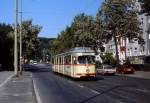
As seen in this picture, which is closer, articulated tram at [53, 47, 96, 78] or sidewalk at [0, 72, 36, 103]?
sidewalk at [0, 72, 36, 103]

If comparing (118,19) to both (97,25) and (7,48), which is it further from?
(7,48)

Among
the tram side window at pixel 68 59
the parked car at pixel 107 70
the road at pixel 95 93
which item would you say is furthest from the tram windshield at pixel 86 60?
the parked car at pixel 107 70

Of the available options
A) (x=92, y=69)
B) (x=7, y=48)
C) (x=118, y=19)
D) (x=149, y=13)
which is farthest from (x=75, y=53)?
(x=7, y=48)

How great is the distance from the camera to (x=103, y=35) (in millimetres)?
72938

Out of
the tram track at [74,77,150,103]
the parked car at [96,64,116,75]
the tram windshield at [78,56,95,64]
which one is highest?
the tram windshield at [78,56,95,64]

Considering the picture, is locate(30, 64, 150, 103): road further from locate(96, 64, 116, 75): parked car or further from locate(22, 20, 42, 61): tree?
locate(22, 20, 42, 61): tree

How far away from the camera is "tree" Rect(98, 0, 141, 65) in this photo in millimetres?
70875

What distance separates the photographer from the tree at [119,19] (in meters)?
70.9

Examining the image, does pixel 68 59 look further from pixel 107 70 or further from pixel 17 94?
pixel 17 94

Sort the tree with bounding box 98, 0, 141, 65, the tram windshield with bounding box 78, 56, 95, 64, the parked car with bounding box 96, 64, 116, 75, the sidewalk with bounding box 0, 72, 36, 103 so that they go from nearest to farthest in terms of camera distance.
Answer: the sidewalk with bounding box 0, 72, 36, 103 → the tram windshield with bounding box 78, 56, 95, 64 → the parked car with bounding box 96, 64, 116, 75 → the tree with bounding box 98, 0, 141, 65

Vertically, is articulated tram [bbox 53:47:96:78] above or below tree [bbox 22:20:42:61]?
below

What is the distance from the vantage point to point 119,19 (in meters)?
70.9

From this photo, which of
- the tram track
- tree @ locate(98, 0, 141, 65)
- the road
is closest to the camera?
the tram track

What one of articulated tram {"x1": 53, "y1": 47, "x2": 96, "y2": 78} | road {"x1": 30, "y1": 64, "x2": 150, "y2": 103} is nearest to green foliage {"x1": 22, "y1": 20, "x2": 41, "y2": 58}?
road {"x1": 30, "y1": 64, "x2": 150, "y2": 103}
